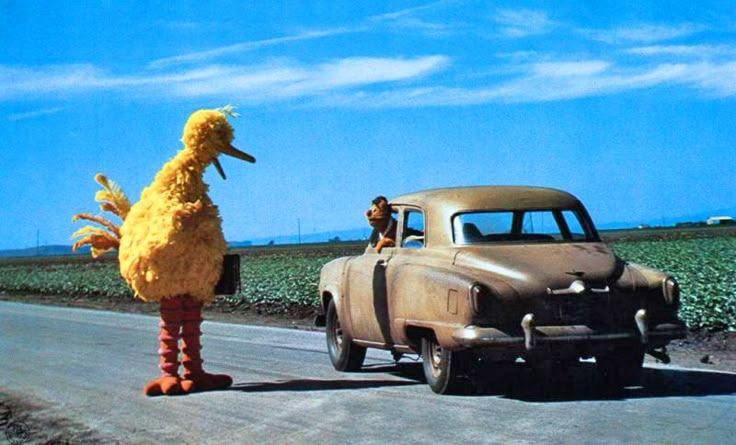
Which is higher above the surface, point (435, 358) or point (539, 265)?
point (539, 265)

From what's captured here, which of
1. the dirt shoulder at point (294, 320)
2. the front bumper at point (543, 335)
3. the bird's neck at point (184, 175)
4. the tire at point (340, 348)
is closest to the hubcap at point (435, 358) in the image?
the front bumper at point (543, 335)

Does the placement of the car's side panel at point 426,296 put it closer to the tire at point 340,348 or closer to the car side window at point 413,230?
the car side window at point 413,230

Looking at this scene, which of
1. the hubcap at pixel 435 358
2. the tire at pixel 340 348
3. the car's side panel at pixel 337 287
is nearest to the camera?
the hubcap at pixel 435 358

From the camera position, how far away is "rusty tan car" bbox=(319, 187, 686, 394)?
9.00 m

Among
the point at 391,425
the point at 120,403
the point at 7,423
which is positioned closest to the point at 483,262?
the point at 391,425

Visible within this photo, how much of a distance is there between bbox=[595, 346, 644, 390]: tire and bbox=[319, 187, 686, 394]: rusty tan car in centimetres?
1

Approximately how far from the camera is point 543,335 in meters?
8.90

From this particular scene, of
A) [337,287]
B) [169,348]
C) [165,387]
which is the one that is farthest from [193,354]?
[337,287]

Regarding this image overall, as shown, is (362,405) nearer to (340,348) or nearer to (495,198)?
(495,198)

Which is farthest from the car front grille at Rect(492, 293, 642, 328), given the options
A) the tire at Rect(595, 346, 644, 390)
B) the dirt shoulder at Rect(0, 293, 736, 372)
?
the dirt shoulder at Rect(0, 293, 736, 372)

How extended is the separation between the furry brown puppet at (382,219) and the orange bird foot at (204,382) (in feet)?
6.79

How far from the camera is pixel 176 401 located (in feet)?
33.1

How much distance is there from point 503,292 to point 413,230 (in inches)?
79.9

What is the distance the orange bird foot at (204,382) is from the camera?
10484mm
